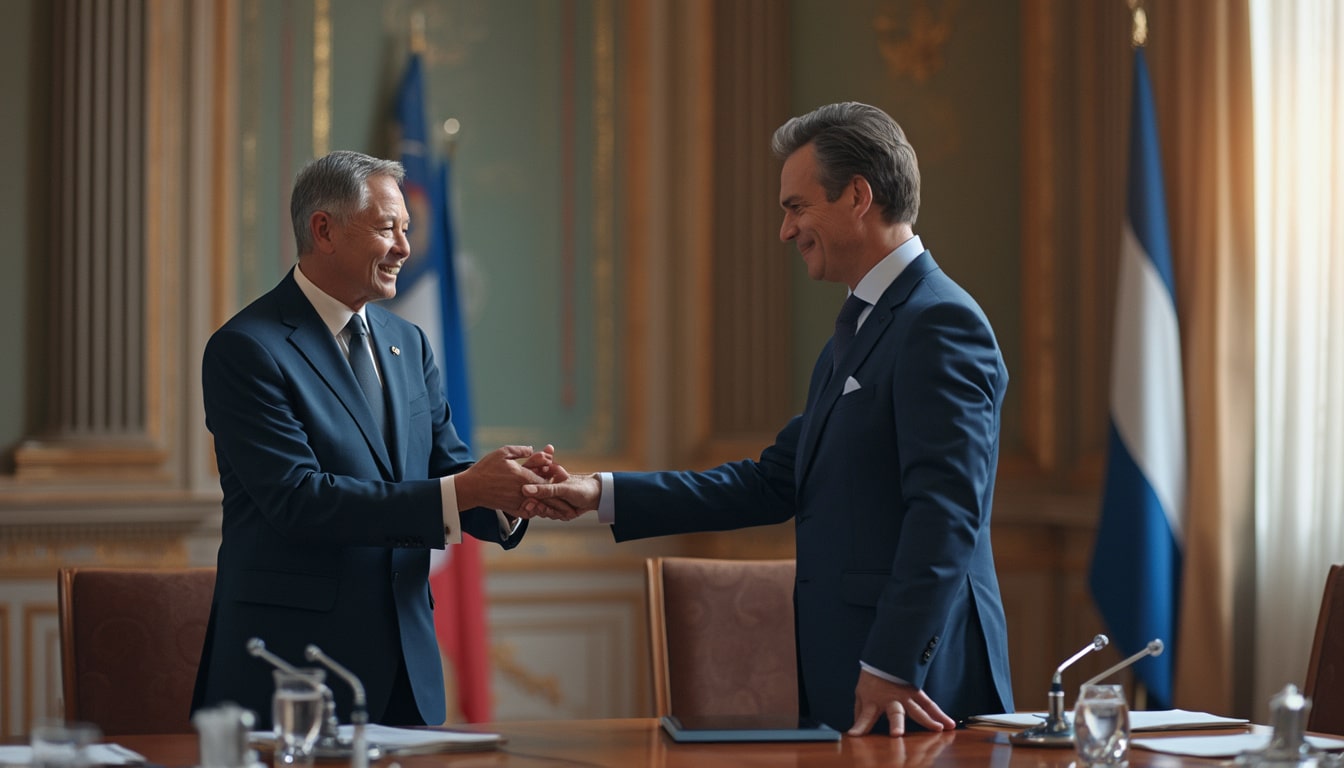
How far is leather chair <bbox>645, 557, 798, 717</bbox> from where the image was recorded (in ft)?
10.3

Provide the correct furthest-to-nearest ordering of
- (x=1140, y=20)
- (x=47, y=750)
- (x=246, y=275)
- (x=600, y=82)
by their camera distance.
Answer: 1. (x=600, y=82)
2. (x=246, y=275)
3. (x=1140, y=20)
4. (x=47, y=750)

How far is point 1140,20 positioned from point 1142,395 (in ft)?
3.95

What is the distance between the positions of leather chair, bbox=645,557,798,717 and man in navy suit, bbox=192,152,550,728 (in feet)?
1.37

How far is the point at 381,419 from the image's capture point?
114 inches

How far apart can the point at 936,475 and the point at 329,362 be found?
1.15 metres

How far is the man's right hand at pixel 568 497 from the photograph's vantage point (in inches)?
122

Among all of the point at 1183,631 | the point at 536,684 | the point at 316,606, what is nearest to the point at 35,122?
the point at 536,684

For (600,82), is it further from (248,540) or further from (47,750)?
(47,750)

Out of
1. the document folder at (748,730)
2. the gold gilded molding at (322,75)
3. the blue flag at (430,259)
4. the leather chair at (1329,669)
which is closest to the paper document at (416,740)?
the document folder at (748,730)

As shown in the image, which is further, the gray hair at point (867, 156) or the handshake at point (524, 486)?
the handshake at point (524, 486)

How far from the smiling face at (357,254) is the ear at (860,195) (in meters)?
0.87

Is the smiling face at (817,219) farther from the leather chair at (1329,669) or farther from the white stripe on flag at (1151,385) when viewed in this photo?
the white stripe on flag at (1151,385)

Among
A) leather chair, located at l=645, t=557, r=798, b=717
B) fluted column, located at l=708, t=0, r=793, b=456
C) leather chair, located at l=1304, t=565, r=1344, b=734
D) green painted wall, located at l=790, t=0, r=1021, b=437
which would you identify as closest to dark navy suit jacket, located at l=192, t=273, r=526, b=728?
leather chair, located at l=645, t=557, r=798, b=717

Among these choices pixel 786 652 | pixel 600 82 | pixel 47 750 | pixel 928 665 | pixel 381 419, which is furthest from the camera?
pixel 600 82
